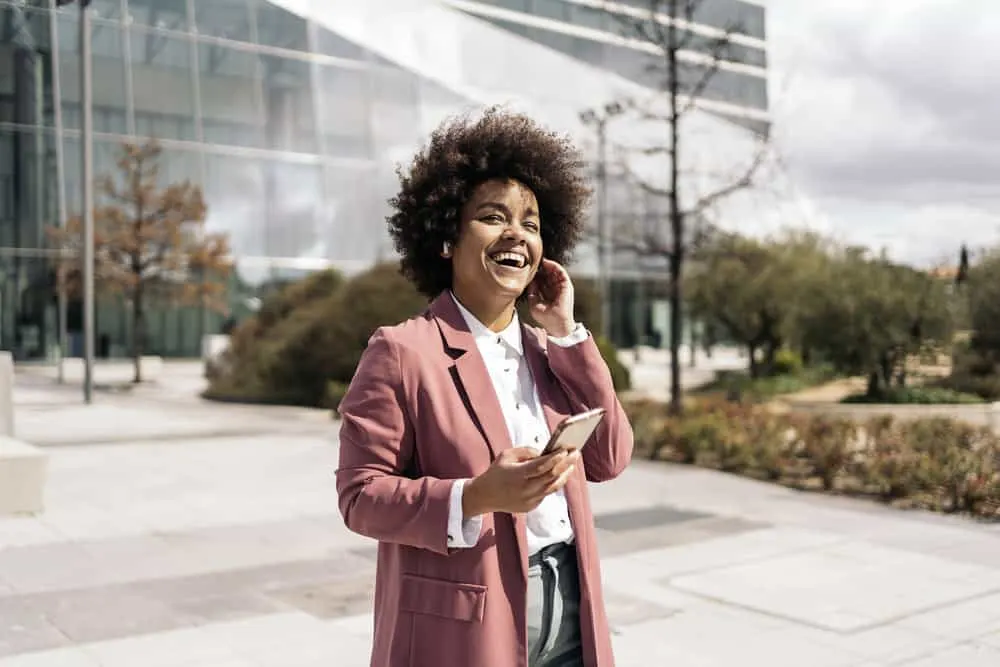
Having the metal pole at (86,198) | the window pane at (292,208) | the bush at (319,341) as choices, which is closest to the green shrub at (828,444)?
the bush at (319,341)

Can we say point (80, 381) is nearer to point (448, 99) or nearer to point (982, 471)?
point (448, 99)

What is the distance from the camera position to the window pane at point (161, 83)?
35500 mm

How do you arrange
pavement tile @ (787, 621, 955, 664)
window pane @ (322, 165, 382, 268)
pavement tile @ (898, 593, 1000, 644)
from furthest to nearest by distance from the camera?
window pane @ (322, 165, 382, 268)
pavement tile @ (898, 593, 1000, 644)
pavement tile @ (787, 621, 955, 664)

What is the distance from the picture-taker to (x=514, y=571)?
89.6 inches

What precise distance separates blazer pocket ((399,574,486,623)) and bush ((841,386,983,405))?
20153mm

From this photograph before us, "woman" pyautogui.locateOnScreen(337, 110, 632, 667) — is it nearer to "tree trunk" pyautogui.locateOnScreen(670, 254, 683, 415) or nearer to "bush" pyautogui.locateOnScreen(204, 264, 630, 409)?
"tree trunk" pyautogui.locateOnScreen(670, 254, 683, 415)

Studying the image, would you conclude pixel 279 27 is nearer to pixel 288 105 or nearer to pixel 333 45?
pixel 333 45

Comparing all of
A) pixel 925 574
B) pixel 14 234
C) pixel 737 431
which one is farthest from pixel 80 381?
pixel 925 574

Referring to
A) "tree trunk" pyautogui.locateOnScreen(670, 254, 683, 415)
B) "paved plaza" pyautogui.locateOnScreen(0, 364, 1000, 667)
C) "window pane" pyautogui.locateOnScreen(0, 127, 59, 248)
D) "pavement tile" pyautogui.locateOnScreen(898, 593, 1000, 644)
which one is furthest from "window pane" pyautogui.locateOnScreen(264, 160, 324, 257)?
"pavement tile" pyautogui.locateOnScreen(898, 593, 1000, 644)

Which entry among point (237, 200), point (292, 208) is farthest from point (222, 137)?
point (292, 208)

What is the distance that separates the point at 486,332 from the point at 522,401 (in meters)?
0.18

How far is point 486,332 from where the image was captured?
2.44 meters

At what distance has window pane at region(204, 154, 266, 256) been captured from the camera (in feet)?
124

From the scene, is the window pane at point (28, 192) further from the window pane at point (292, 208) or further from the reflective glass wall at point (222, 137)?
the window pane at point (292, 208)
